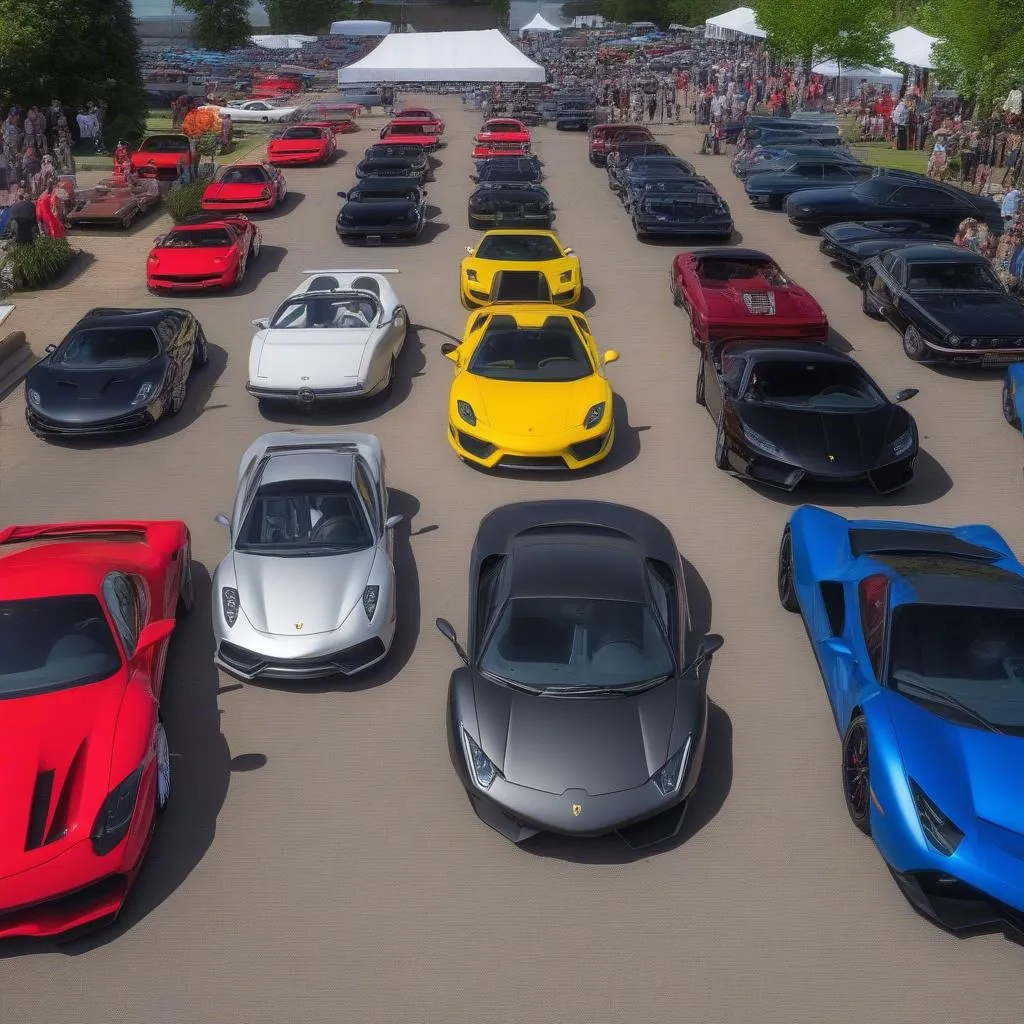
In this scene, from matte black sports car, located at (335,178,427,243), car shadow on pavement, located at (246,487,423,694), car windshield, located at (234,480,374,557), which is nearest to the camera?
car shadow on pavement, located at (246,487,423,694)

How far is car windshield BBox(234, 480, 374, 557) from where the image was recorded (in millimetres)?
8523

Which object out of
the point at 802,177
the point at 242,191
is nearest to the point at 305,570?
the point at 242,191

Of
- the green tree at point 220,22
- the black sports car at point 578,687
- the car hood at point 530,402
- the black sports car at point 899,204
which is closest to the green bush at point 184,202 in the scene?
the black sports car at point 899,204

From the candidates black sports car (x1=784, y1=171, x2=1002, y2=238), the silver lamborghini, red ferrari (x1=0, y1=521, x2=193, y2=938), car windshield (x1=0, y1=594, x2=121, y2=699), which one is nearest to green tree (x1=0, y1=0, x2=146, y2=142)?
black sports car (x1=784, y1=171, x2=1002, y2=238)

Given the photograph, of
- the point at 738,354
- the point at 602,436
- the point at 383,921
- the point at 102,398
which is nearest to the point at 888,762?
the point at 383,921

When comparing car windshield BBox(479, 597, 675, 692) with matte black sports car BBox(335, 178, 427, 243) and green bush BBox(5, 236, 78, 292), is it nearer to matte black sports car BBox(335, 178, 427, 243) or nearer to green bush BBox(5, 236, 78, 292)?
green bush BBox(5, 236, 78, 292)

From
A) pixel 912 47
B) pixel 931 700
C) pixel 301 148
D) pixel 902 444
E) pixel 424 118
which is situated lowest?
pixel 424 118

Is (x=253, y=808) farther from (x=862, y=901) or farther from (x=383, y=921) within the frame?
(x=862, y=901)

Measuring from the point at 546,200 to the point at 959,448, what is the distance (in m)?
12.1

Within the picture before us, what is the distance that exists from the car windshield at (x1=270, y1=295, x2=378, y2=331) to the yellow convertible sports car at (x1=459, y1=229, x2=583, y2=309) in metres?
2.73

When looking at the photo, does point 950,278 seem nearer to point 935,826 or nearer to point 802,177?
point 802,177

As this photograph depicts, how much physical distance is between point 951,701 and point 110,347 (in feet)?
34.9

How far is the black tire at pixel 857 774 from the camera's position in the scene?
6.38m

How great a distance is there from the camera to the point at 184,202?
76.4 ft
